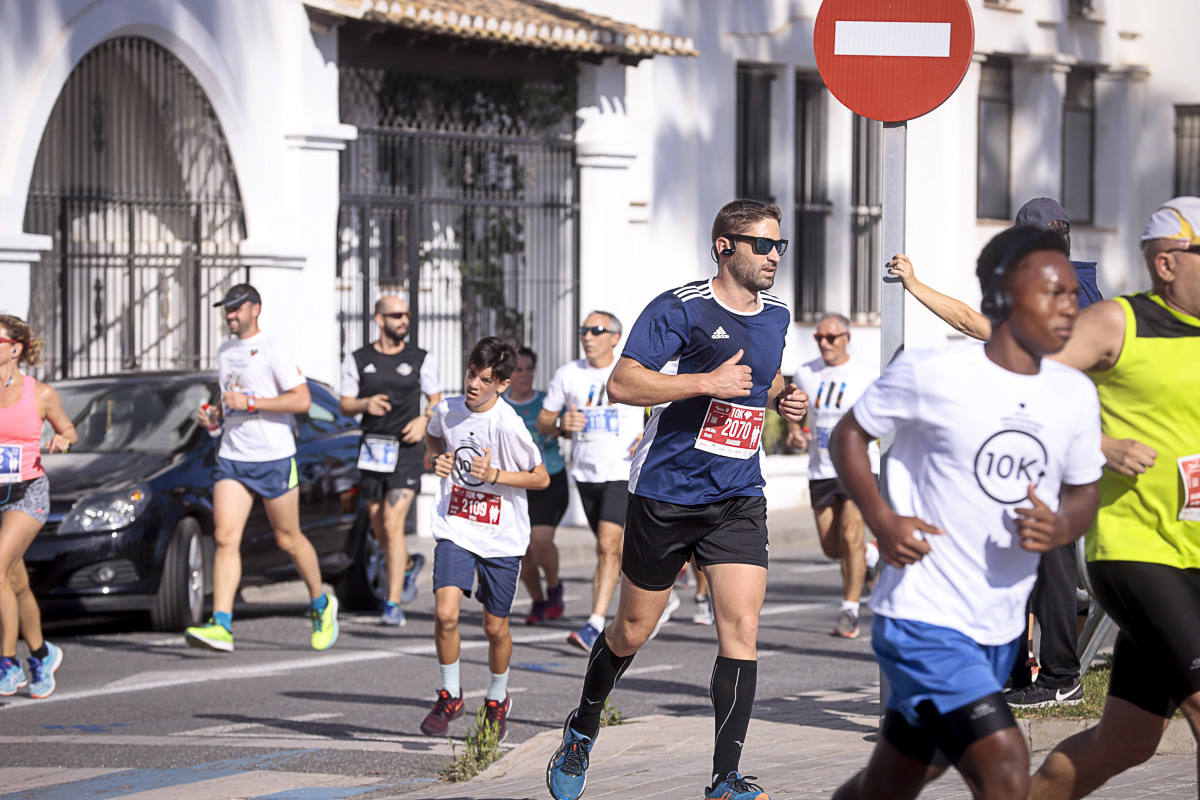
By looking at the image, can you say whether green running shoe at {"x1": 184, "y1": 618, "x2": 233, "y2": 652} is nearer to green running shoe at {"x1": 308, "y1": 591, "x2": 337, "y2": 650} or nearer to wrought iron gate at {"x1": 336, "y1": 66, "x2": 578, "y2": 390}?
green running shoe at {"x1": 308, "y1": 591, "x2": 337, "y2": 650}

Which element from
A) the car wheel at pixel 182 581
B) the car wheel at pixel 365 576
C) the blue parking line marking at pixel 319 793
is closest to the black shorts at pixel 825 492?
the car wheel at pixel 365 576

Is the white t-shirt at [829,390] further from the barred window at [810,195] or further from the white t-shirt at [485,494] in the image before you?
the barred window at [810,195]

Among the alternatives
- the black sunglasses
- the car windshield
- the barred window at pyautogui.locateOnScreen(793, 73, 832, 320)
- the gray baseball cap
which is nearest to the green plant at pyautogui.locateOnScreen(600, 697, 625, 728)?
the black sunglasses

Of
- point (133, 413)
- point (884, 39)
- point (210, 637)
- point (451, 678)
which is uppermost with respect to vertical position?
point (884, 39)

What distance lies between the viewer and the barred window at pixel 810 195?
24.2m

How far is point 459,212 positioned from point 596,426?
27.2ft

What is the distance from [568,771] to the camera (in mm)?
6633

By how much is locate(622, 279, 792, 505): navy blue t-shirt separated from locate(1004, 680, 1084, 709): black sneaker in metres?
1.74

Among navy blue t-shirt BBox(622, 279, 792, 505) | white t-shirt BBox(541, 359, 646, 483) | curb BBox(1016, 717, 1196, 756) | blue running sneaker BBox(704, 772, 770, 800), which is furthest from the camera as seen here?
white t-shirt BBox(541, 359, 646, 483)

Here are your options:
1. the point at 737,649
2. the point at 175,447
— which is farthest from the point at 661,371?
the point at 175,447

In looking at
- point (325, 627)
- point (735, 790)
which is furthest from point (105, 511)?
point (735, 790)

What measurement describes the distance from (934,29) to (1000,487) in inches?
106

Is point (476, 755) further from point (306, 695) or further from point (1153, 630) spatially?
point (1153, 630)

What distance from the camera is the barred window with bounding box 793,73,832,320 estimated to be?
24156mm
